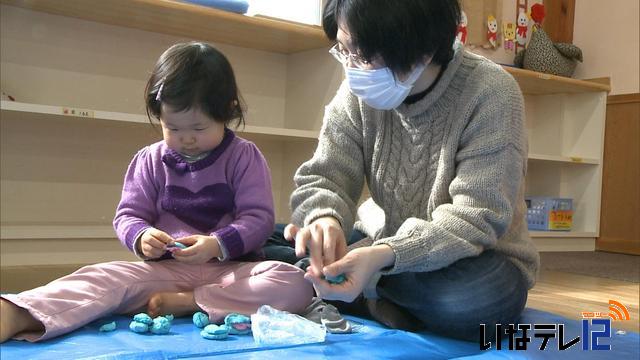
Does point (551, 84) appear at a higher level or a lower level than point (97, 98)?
higher

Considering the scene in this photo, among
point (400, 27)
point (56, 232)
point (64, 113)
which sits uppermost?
point (400, 27)

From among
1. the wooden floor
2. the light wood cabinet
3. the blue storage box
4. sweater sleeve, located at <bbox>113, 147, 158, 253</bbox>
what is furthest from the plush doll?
sweater sleeve, located at <bbox>113, 147, 158, 253</bbox>

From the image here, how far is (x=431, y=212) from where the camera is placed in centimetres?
98

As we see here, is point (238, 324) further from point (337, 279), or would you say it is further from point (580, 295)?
point (580, 295)

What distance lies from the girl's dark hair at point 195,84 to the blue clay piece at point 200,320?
1.08ft

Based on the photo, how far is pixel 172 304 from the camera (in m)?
0.99

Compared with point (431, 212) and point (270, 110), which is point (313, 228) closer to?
point (431, 212)

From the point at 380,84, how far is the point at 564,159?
2182 mm

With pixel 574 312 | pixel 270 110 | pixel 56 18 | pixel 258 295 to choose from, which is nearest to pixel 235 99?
pixel 258 295

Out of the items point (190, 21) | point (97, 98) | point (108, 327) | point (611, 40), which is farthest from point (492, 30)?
point (108, 327)

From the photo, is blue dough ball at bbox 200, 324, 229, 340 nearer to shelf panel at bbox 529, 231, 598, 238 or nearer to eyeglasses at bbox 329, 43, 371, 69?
eyeglasses at bbox 329, 43, 371, 69

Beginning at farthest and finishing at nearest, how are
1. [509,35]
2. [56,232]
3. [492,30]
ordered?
[509,35]
[492,30]
[56,232]

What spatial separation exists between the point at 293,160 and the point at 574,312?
1147 millimetres

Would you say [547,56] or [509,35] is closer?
[547,56]
